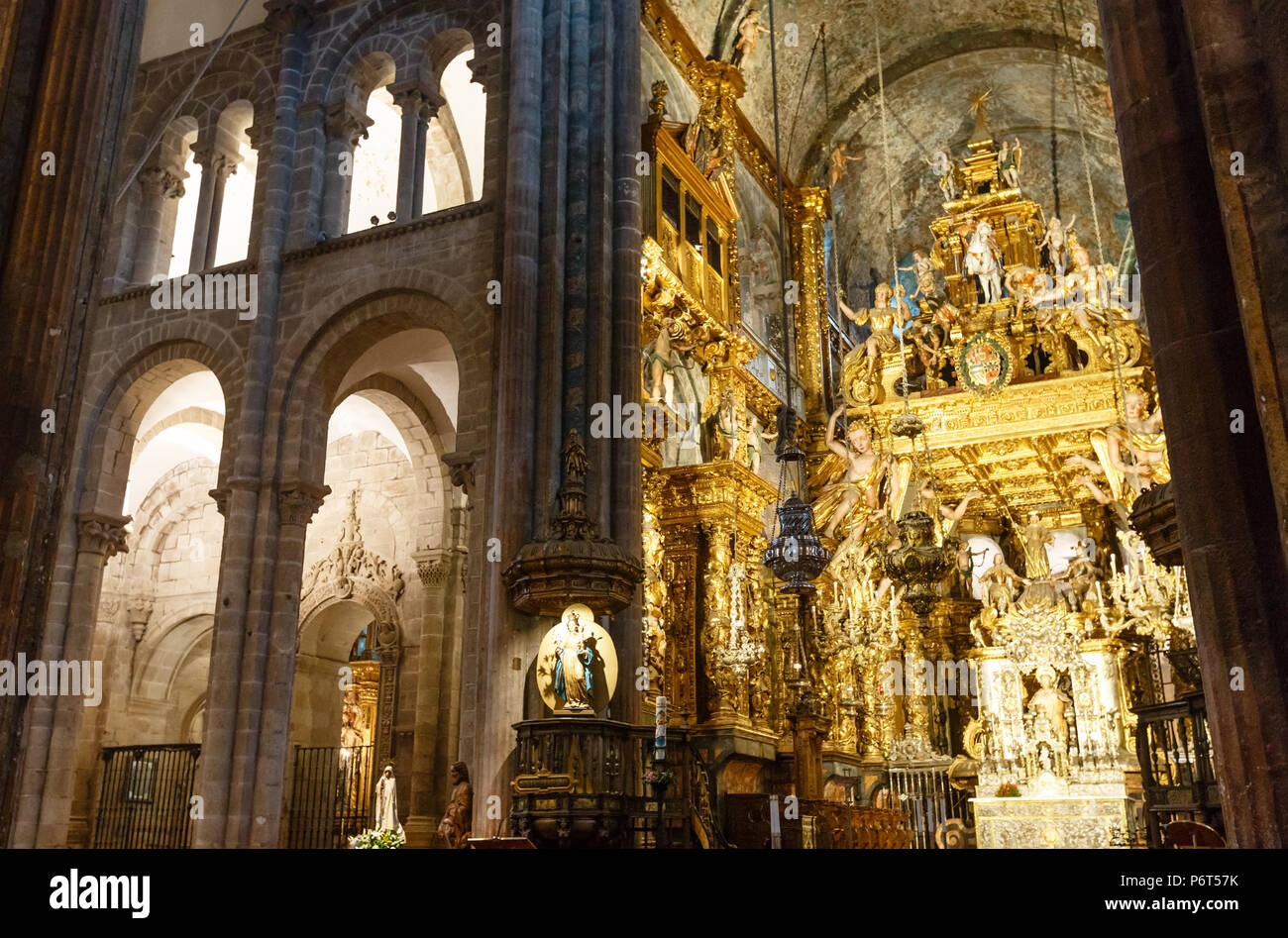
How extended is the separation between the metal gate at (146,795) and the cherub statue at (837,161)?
1608cm

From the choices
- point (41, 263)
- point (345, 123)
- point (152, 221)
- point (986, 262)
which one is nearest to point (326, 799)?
point (152, 221)

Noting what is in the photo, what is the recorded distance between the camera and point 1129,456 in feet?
59.1

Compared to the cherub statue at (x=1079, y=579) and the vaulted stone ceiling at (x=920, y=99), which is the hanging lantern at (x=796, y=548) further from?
the vaulted stone ceiling at (x=920, y=99)

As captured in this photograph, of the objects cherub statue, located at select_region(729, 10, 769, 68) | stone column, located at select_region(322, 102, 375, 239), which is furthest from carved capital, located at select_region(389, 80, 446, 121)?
cherub statue, located at select_region(729, 10, 769, 68)

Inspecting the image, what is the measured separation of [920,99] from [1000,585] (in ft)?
34.7

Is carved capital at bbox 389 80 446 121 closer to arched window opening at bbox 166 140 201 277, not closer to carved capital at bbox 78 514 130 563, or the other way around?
arched window opening at bbox 166 140 201 277

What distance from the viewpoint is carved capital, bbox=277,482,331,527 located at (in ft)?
43.3

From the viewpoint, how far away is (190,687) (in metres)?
18.8

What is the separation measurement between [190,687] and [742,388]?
10425 millimetres

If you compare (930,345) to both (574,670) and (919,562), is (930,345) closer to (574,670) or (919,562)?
(919,562)

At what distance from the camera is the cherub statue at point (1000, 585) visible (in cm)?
1959

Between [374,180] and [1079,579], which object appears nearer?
[374,180]

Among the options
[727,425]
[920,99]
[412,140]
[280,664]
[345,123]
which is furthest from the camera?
[920,99]
